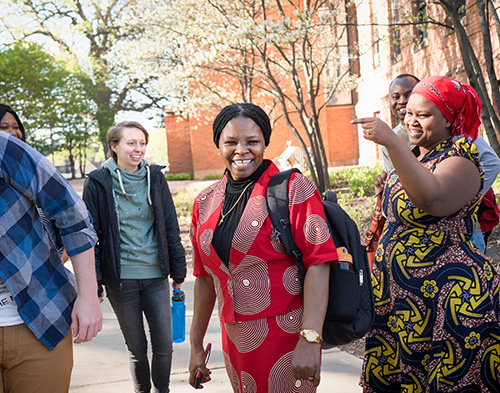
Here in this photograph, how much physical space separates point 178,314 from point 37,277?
248cm

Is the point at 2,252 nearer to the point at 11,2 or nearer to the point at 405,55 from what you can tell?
the point at 405,55

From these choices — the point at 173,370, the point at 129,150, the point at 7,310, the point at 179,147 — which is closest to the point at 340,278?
the point at 7,310

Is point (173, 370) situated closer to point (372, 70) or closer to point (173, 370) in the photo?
point (173, 370)

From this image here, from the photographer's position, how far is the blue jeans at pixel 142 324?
4219mm

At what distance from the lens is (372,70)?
23500 mm

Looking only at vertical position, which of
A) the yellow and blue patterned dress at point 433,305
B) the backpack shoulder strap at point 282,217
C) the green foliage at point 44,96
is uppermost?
the green foliage at point 44,96

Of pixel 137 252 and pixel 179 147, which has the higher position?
pixel 179 147

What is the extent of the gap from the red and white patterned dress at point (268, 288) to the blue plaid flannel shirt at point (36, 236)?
0.65m

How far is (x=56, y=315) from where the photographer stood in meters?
2.38

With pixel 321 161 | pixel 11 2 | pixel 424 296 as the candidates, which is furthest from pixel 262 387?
pixel 11 2

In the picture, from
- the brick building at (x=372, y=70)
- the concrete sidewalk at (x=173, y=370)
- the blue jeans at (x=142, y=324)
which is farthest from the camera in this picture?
the brick building at (x=372, y=70)

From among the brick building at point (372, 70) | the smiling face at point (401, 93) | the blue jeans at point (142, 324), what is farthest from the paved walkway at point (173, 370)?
the brick building at point (372, 70)

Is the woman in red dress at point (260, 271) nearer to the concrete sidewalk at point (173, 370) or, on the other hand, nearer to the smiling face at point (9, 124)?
the smiling face at point (9, 124)

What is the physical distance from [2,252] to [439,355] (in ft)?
6.38
